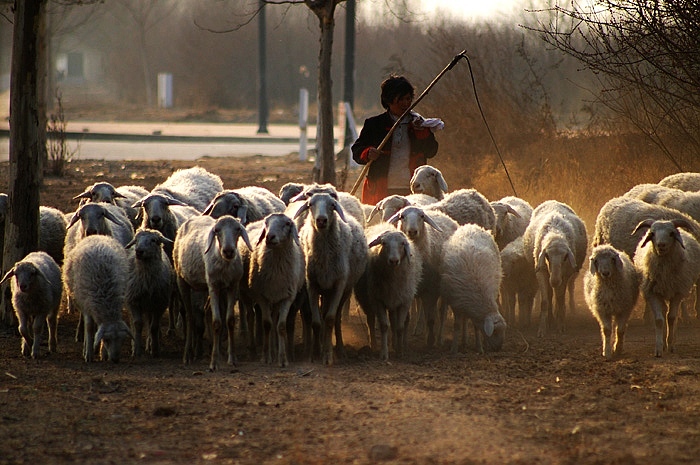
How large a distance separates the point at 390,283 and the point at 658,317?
87.6 inches

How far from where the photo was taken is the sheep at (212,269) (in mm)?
7574

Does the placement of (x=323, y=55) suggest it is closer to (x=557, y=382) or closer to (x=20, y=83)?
(x=20, y=83)

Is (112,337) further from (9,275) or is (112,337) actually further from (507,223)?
(507,223)

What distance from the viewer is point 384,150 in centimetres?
1116

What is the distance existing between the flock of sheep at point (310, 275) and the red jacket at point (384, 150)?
1678mm

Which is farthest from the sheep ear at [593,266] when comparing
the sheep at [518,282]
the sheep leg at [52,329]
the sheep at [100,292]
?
the sheep leg at [52,329]

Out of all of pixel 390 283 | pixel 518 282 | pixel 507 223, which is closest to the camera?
pixel 390 283

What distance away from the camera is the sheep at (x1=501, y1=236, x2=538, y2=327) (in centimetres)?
991

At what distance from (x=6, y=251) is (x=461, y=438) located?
5502 millimetres

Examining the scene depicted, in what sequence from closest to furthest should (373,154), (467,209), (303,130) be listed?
(467,209) → (373,154) → (303,130)

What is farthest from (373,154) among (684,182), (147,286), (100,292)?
(100,292)

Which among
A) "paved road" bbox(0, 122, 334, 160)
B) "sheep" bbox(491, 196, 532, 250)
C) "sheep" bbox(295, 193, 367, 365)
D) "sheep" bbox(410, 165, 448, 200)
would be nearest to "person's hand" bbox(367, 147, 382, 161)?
"sheep" bbox(410, 165, 448, 200)

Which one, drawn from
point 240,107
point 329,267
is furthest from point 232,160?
point 240,107

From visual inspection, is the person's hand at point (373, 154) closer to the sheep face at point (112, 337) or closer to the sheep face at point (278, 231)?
the sheep face at point (278, 231)
